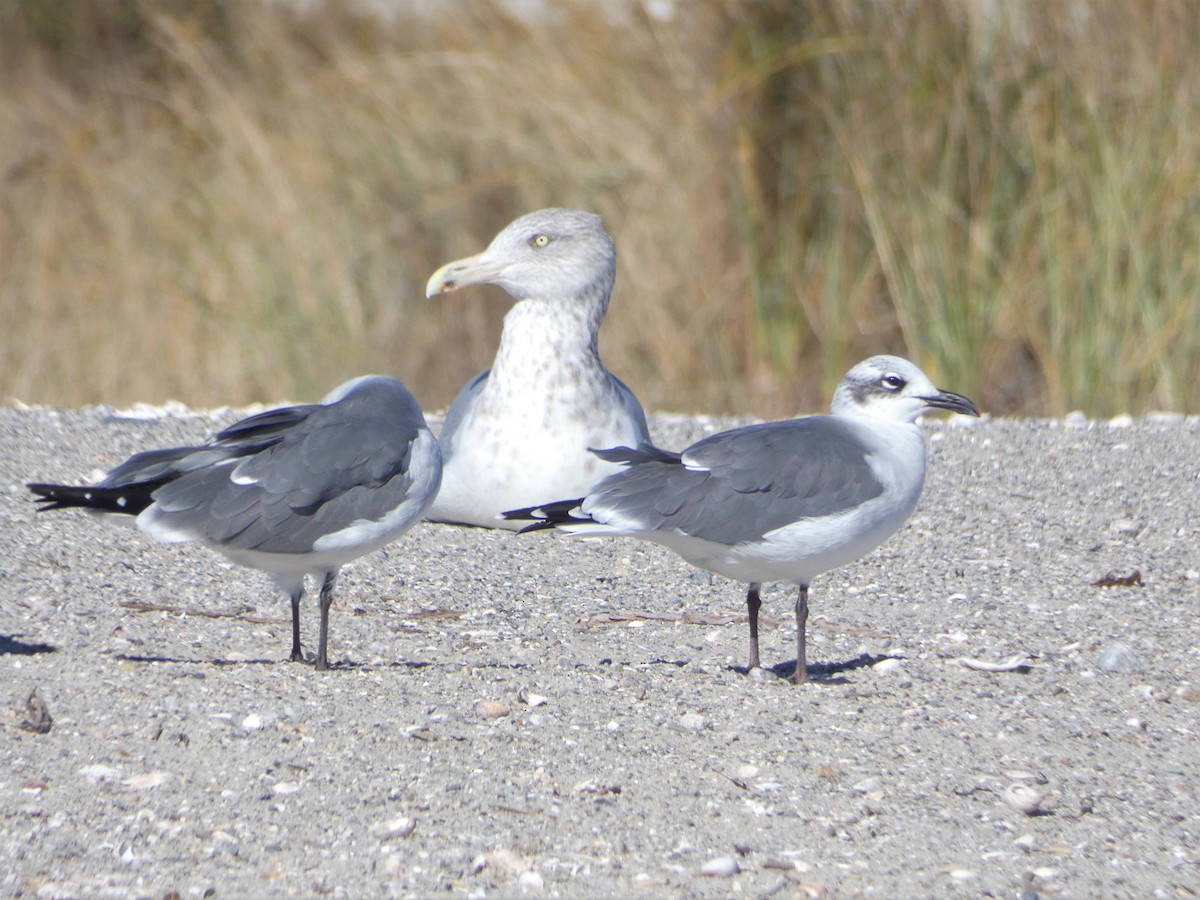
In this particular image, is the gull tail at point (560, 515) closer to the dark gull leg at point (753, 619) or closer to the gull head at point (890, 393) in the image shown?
the dark gull leg at point (753, 619)

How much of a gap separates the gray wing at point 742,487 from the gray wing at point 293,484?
0.49 meters

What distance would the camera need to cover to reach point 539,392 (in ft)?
17.6

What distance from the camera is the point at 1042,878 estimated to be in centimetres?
289

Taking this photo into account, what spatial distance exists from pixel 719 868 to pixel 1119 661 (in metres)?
1.58

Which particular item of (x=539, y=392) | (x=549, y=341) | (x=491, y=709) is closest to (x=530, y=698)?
(x=491, y=709)

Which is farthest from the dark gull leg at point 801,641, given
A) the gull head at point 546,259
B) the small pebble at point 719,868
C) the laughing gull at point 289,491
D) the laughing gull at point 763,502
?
the gull head at point 546,259

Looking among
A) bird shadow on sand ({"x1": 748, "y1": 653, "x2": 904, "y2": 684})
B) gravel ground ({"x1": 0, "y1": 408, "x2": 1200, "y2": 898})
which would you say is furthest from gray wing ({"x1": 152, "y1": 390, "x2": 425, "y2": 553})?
bird shadow on sand ({"x1": 748, "y1": 653, "x2": 904, "y2": 684})

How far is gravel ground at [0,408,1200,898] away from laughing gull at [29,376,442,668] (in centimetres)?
28

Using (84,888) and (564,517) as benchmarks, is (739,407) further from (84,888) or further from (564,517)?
(84,888)

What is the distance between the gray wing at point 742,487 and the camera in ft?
12.1

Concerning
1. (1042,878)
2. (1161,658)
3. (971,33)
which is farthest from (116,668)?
(971,33)

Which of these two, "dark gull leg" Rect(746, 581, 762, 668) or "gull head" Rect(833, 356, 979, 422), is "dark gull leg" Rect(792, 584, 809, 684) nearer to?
"dark gull leg" Rect(746, 581, 762, 668)

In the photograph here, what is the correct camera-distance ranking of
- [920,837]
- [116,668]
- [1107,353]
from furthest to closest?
[1107,353] → [116,668] → [920,837]

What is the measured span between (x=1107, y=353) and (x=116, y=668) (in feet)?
15.4
